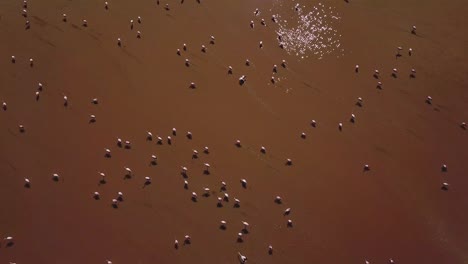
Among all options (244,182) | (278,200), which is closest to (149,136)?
(244,182)

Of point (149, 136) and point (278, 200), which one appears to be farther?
point (149, 136)

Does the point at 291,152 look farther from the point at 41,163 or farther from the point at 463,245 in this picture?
the point at 41,163

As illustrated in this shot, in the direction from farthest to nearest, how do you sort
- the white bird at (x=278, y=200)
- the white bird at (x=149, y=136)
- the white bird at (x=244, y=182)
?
the white bird at (x=149, y=136) → the white bird at (x=244, y=182) → the white bird at (x=278, y=200)

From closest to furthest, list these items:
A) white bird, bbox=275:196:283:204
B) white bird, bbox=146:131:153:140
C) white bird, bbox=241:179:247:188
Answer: white bird, bbox=275:196:283:204, white bird, bbox=241:179:247:188, white bird, bbox=146:131:153:140

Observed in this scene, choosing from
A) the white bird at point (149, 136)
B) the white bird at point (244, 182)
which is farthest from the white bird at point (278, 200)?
the white bird at point (149, 136)

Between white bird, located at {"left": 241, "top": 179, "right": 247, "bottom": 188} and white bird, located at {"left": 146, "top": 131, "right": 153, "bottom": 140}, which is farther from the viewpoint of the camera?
white bird, located at {"left": 146, "top": 131, "right": 153, "bottom": 140}

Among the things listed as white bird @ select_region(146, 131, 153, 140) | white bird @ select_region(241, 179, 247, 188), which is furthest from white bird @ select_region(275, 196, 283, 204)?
white bird @ select_region(146, 131, 153, 140)

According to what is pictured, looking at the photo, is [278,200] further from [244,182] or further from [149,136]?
[149,136]

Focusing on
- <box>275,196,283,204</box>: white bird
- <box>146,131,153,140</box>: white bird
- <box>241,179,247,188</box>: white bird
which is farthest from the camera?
<box>146,131,153,140</box>: white bird

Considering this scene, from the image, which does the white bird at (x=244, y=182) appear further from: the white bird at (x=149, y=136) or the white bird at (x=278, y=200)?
the white bird at (x=149, y=136)

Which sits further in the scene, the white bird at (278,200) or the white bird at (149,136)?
the white bird at (149,136)

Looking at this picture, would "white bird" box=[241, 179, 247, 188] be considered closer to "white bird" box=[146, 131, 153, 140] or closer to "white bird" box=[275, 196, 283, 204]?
"white bird" box=[275, 196, 283, 204]
